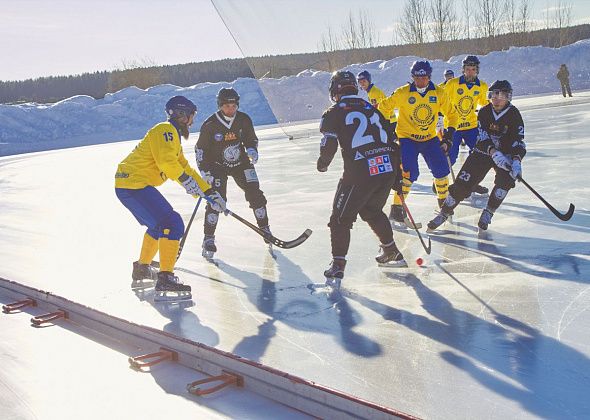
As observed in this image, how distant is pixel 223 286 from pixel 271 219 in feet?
6.79

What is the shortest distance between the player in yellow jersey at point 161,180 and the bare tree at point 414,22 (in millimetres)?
16142

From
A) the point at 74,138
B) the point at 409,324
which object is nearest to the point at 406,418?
the point at 409,324

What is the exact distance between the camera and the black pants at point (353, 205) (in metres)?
4.41

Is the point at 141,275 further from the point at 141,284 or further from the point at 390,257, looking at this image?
the point at 390,257

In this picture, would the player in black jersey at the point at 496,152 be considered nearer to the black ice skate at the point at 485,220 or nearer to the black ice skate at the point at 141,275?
the black ice skate at the point at 485,220

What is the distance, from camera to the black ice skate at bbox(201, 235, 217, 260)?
18.7 feet

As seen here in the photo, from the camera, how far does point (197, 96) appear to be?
1379 inches

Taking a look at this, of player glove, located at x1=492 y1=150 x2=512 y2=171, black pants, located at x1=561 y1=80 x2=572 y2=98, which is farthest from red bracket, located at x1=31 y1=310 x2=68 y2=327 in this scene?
black pants, located at x1=561 y1=80 x2=572 y2=98

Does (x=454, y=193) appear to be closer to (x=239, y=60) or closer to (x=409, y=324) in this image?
(x=409, y=324)

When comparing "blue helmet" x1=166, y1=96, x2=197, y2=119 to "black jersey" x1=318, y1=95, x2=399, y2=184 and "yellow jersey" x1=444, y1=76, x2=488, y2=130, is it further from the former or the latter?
"yellow jersey" x1=444, y1=76, x2=488, y2=130

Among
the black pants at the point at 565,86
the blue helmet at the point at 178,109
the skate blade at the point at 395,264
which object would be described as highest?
the blue helmet at the point at 178,109

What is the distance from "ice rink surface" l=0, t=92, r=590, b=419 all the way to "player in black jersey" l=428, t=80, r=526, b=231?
0.26 metres

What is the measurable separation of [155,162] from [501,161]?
8.78ft

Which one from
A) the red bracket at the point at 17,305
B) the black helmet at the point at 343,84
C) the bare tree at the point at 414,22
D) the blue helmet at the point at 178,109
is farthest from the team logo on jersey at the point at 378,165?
the bare tree at the point at 414,22
